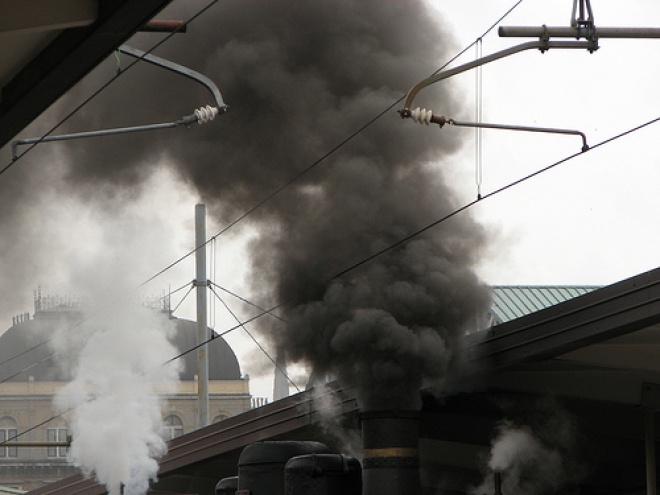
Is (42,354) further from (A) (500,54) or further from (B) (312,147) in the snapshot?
(A) (500,54)

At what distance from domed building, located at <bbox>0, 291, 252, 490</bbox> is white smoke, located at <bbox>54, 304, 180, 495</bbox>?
32767 millimetres

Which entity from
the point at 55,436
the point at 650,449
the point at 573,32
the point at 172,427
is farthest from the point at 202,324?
the point at 55,436

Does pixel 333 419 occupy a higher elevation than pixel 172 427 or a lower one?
lower

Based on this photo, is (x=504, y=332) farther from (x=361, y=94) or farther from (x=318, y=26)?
(x=318, y=26)

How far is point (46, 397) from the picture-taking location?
6134 centimetres

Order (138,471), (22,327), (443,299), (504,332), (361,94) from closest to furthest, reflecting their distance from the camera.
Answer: (504,332), (443,299), (361,94), (138,471), (22,327)

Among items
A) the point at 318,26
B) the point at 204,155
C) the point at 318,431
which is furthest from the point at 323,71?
the point at 318,431

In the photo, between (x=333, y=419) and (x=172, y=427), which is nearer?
(x=333, y=419)

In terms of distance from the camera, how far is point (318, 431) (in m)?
14.1

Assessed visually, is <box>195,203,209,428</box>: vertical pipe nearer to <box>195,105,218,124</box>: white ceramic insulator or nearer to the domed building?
<box>195,105,218,124</box>: white ceramic insulator

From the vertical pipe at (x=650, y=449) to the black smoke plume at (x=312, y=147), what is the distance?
205cm

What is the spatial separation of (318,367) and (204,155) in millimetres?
2875

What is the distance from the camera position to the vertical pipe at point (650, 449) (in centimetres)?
1131

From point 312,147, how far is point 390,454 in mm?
4779
